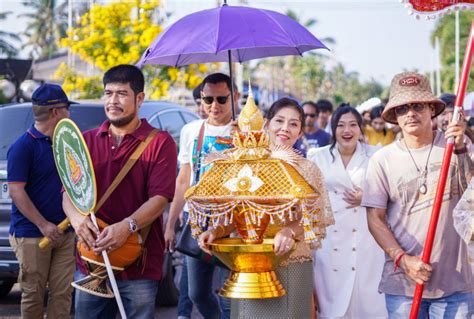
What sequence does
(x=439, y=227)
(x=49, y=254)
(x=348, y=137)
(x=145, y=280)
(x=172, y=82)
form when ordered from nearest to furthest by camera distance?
1. (x=439, y=227)
2. (x=145, y=280)
3. (x=49, y=254)
4. (x=348, y=137)
5. (x=172, y=82)

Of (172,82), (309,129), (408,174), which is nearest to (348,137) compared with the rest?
(408,174)

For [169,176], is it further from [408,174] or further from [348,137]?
[348,137]

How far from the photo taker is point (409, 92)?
5.05 metres

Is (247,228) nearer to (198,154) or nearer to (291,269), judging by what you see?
(291,269)

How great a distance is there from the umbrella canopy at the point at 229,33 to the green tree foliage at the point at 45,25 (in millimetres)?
56487

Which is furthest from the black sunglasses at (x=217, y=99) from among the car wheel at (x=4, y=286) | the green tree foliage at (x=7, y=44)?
the green tree foliage at (x=7, y=44)

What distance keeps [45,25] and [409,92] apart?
2417 inches

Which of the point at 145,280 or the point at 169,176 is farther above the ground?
the point at 169,176

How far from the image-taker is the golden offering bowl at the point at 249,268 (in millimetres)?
4297

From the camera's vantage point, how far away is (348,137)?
23.3ft

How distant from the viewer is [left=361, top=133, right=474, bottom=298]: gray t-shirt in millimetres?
4945

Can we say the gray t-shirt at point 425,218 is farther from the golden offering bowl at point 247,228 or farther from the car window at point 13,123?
the car window at point 13,123

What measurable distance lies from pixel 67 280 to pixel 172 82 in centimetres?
1179

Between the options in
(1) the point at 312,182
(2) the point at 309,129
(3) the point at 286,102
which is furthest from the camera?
(2) the point at 309,129
